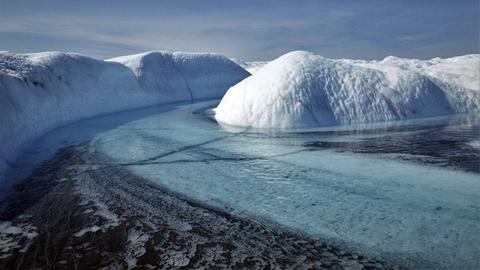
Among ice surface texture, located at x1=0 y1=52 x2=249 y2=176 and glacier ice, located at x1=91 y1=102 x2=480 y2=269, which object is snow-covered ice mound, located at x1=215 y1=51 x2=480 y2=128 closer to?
glacier ice, located at x1=91 y1=102 x2=480 y2=269

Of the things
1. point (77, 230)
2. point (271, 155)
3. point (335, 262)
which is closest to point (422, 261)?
point (335, 262)

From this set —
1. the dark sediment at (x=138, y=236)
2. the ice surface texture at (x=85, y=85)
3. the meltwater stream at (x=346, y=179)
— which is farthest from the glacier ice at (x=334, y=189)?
the ice surface texture at (x=85, y=85)

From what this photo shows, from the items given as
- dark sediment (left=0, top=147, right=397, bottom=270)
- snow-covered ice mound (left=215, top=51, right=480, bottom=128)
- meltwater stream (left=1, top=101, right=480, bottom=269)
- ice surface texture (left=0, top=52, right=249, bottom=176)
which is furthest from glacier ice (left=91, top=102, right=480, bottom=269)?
ice surface texture (left=0, top=52, right=249, bottom=176)

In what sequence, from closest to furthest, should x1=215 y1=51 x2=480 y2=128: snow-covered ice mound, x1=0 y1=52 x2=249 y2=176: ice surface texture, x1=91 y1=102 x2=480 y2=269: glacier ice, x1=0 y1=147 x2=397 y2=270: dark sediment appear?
1. x1=0 y1=147 x2=397 y2=270: dark sediment
2. x1=91 y1=102 x2=480 y2=269: glacier ice
3. x1=0 y1=52 x2=249 y2=176: ice surface texture
4. x1=215 y1=51 x2=480 y2=128: snow-covered ice mound

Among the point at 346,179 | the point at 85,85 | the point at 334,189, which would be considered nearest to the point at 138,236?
the point at 334,189

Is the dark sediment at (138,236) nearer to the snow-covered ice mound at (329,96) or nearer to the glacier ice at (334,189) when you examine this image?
the glacier ice at (334,189)

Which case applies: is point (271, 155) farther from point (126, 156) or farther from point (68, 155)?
point (68, 155)

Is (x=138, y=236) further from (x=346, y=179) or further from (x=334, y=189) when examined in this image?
(x=346, y=179)
